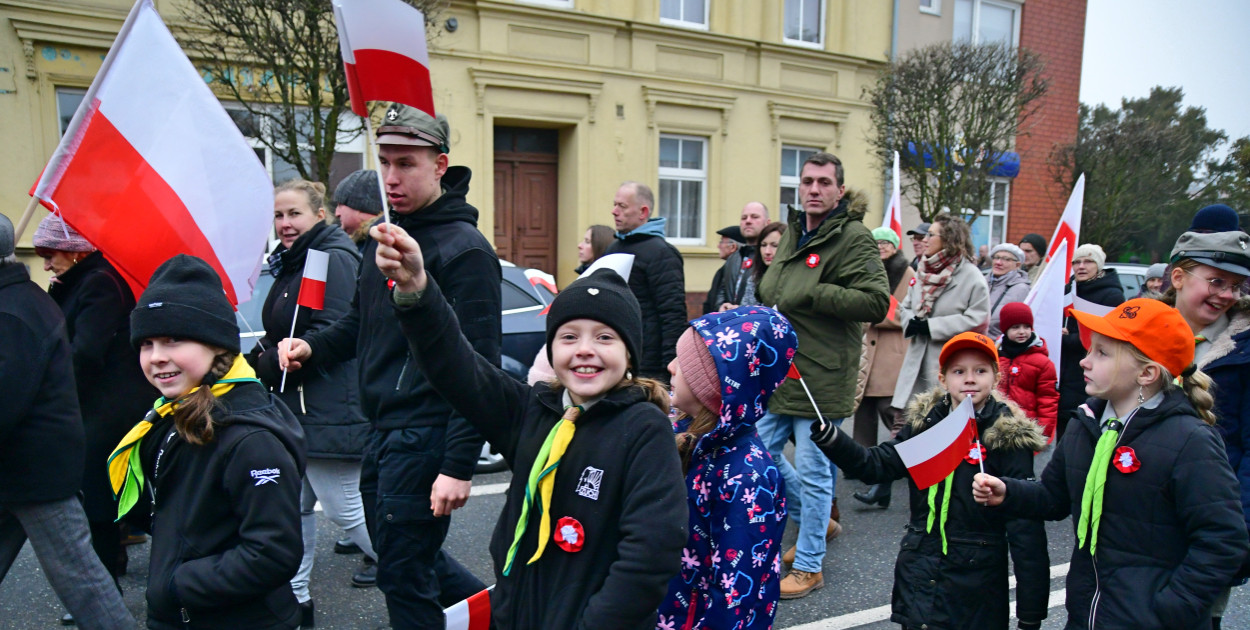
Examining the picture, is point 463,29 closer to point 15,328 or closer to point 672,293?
point 672,293

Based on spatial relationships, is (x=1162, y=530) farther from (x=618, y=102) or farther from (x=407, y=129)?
(x=618, y=102)

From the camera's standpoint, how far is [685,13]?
14.4m

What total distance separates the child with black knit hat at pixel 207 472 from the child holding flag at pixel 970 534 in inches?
64.8

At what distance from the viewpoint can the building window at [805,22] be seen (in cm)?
1548

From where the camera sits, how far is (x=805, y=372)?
167 inches

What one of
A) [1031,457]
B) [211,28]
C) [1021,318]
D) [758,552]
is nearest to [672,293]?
[1021,318]

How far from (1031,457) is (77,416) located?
341 centimetres

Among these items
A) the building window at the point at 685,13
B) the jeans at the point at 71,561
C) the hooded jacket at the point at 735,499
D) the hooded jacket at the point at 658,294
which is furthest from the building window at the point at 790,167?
the jeans at the point at 71,561

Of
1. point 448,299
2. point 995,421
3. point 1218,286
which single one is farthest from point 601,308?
point 1218,286

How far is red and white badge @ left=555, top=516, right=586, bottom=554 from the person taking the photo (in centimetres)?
194

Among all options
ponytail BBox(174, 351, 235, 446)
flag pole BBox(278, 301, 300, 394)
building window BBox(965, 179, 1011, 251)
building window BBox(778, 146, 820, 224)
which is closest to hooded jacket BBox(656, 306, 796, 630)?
ponytail BBox(174, 351, 235, 446)

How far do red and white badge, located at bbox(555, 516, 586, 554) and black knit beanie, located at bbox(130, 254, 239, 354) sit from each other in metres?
1.10

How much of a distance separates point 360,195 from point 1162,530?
3692 mm

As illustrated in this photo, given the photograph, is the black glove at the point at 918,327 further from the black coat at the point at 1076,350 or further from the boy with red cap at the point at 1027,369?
the black coat at the point at 1076,350
